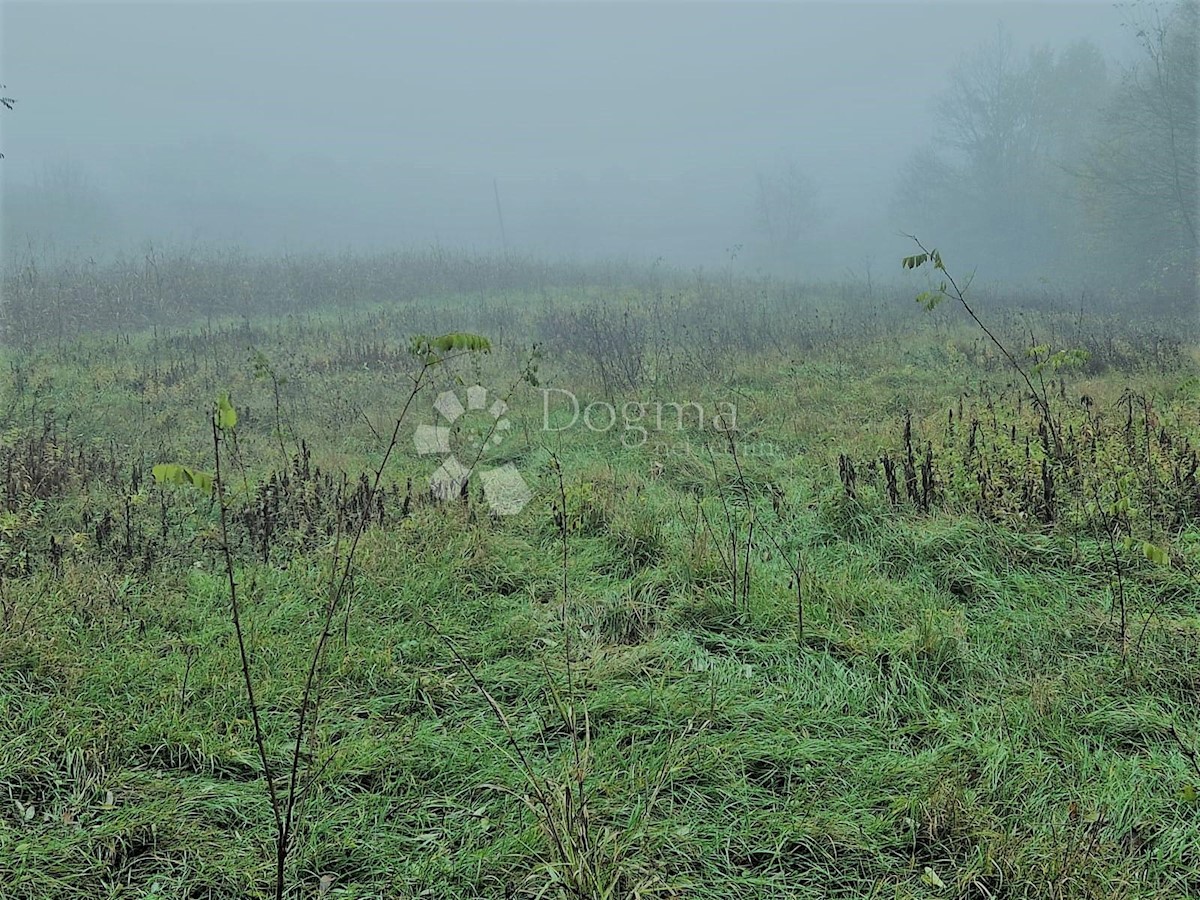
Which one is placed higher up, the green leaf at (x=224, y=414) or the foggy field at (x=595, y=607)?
the green leaf at (x=224, y=414)

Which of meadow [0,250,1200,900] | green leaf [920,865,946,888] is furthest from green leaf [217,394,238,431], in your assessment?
green leaf [920,865,946,888]

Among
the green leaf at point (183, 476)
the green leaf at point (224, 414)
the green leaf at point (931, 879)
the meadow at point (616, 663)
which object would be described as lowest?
the green leaf at point (931, 879)

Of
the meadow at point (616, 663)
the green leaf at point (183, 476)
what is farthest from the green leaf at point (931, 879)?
the green leaf at point (183, 476)

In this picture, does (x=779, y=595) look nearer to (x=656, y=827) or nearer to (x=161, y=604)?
(x=656, y=827)

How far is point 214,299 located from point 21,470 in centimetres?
1118

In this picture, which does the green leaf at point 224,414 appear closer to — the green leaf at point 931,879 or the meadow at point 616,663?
the meadow at point 616,663

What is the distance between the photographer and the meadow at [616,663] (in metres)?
1.88

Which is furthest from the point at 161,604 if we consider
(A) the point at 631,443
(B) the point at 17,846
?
(A) the point at 631,443

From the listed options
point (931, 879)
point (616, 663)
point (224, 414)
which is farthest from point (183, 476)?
point (931, 879)

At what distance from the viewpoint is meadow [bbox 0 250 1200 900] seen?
74.2 inches

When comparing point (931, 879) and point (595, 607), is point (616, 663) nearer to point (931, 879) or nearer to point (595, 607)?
point (595, 607)

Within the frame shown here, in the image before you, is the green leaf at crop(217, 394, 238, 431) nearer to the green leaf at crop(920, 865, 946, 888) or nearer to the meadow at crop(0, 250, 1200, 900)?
the meadow at crop(0, 250, 1200, 900)

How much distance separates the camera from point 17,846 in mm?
Answer: 1882

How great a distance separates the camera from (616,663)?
2.87 metres
